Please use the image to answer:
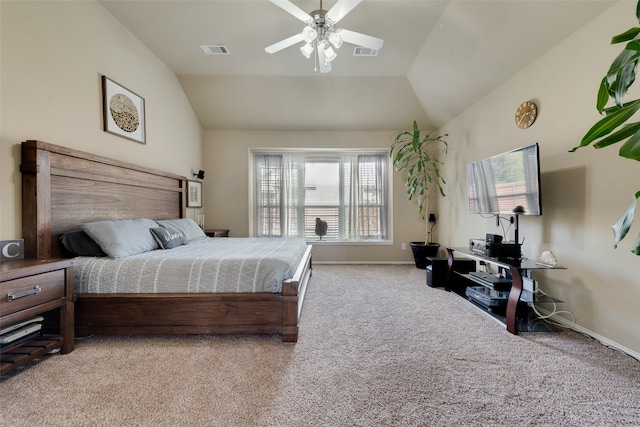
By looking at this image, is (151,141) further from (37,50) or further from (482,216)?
(482,216)

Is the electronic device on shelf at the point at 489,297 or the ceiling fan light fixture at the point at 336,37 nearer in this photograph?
the ceiling fan light fixture at the point at 336,37

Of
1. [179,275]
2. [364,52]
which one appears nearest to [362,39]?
[364,52]

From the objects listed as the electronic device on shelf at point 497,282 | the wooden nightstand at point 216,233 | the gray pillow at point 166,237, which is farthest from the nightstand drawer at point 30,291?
the electronic device on shelf at point 497,282

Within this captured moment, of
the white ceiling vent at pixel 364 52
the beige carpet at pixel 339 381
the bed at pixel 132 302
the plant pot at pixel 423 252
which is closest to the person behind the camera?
the beige carpet at pixel 339 381

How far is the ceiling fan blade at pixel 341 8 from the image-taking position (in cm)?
192

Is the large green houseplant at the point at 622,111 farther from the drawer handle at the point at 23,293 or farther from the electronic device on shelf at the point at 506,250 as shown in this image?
the drawer handle at the point at 23,293

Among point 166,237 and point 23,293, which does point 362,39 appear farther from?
point 23,293

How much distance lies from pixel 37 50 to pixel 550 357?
451 centimetres

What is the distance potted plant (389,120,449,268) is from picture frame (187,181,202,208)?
11.4ft

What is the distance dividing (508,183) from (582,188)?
53cm

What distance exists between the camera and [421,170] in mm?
4617

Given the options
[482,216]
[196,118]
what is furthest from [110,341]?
[482,216]

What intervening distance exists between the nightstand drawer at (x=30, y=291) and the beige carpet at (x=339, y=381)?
1.48 feet

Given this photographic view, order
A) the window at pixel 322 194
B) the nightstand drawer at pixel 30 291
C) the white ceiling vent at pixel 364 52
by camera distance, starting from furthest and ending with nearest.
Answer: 1. the window at pixel 322 194
2. the white ceiling vent at pixel 364 52
3. the nightstand drawer at pixel 30 291
